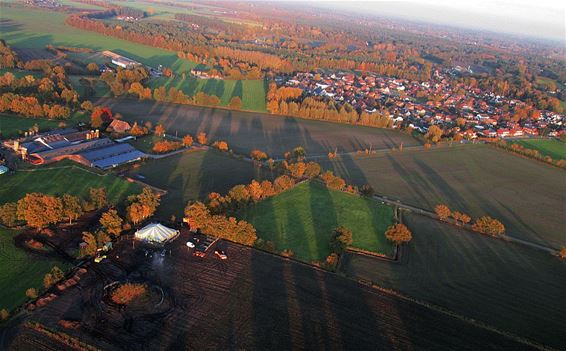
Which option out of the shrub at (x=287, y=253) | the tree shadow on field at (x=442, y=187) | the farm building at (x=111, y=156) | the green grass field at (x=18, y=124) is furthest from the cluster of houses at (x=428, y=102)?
the green grass field at (x=18, y=124)

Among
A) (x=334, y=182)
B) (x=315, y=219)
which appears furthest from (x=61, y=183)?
(x=334, y=182)

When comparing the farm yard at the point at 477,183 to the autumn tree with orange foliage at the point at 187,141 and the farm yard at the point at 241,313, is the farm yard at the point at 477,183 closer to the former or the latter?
the autumn tree with orange foliage at the point at 187,141

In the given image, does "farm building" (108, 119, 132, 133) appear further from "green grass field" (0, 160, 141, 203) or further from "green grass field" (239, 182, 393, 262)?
"green grass field" (239, 182, 393, 262)

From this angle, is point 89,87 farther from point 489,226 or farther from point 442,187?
point 489,226

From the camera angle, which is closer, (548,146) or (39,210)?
(39,210)

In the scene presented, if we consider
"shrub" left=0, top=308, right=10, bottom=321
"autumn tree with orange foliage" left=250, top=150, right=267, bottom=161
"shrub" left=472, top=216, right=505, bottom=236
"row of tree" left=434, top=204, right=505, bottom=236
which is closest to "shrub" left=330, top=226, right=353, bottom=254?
"row of tree" left=434, top=204, right=505, bottom=236

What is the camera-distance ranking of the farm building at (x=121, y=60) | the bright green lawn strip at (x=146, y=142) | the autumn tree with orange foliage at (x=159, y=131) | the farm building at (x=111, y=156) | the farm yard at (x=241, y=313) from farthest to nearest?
the farm building at (x=121, y=60), the autumn tree with orange foliage at (x=159, y=131), the bright green lawn strip at (x=146, y=142), the farm building at (x=111, y=156), the farm yard at (x=241, y=313)
